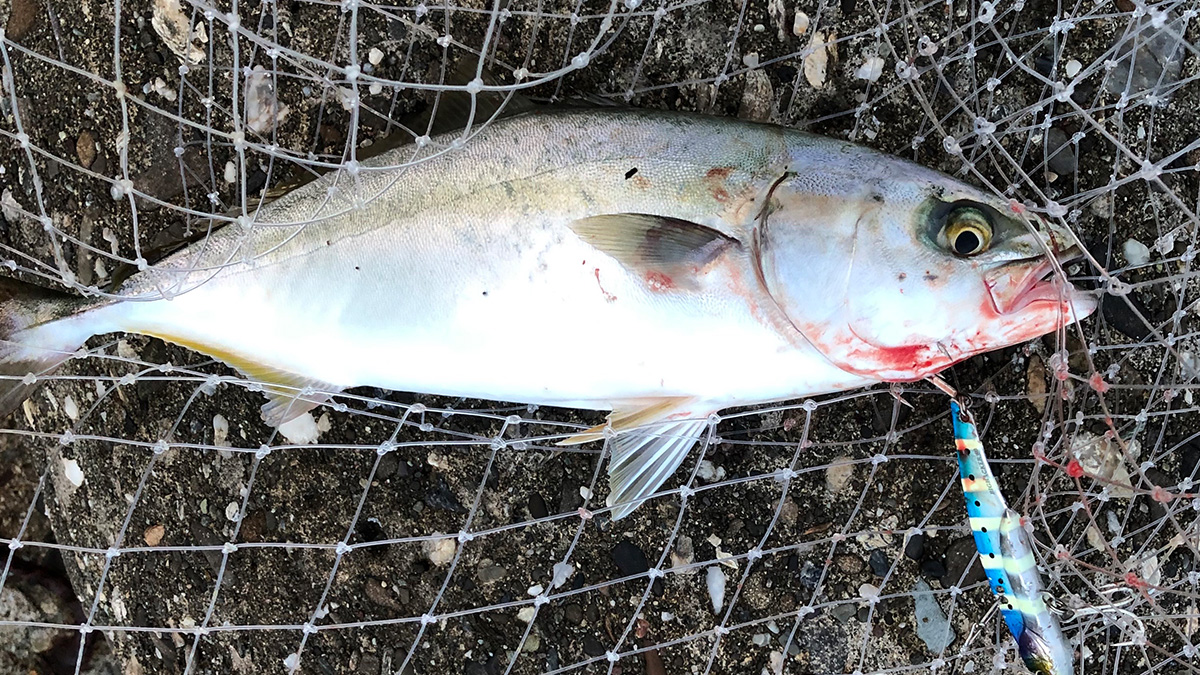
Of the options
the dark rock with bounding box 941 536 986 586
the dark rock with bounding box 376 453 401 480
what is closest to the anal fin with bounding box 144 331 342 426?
the dark rock with bounding box 376 453 401 480

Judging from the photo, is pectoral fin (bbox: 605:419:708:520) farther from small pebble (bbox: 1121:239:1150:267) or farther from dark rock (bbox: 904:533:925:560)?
small pebble (bbox: 1121:239:1150:267)

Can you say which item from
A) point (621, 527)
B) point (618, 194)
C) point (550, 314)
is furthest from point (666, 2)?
point (621, 527)

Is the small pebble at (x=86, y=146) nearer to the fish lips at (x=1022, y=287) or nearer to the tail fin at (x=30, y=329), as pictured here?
the tail fin at (x=30, y=329)

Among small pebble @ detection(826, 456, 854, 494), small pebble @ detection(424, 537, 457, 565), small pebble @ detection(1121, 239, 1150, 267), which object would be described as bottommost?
Result: small pebble @ detection(424, 537, 457, 565)

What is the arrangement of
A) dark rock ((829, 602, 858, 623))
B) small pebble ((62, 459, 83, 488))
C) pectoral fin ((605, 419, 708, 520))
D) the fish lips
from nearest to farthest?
the fish lips → pectoral fin ((605, 419, 708, 520)) → dark rock ((829, 602, 858, 623)) → small pebble ((62, 459, 83, 488))

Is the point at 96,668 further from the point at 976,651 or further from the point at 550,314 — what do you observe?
the point at 976,651

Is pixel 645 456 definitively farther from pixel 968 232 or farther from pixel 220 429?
pixel 220 429

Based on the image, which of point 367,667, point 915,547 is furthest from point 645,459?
point 367,667

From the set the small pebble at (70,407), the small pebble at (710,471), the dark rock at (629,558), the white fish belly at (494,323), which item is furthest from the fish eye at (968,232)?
the small pebble at (70,407)
